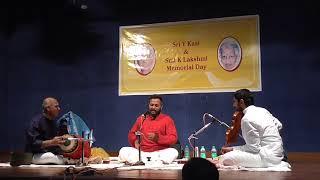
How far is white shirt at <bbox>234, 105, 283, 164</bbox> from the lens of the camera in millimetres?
4688

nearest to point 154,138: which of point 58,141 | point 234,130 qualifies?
point 234,130

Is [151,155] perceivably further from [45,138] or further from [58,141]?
[45,138]

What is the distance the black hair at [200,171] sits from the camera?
1.65 meters

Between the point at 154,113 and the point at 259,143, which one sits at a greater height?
the point at 154,113

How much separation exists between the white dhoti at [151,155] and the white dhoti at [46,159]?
0.81 m

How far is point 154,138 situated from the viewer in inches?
226

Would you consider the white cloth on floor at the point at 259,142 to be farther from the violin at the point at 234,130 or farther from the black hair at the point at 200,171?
the black hair at the point at 200,171

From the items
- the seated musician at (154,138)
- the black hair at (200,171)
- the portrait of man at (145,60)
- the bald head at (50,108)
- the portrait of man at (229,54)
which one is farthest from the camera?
the portrait of man at (145,60)

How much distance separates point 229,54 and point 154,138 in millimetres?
1742

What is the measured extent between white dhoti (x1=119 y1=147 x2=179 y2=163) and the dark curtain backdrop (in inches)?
39.1

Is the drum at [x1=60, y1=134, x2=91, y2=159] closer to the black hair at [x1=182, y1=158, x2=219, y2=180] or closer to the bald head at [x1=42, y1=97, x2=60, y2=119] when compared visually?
the bald head at [x1=42, y1=97, x2=60, y2=119]

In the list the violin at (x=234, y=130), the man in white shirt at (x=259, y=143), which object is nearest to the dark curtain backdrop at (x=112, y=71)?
the violin at (x=234, y=130)

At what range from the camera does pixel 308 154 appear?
6008 millimetres

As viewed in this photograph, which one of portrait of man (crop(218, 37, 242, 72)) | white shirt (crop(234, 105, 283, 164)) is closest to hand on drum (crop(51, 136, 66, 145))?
white shirt (crop(234, 105, 283, 164))
